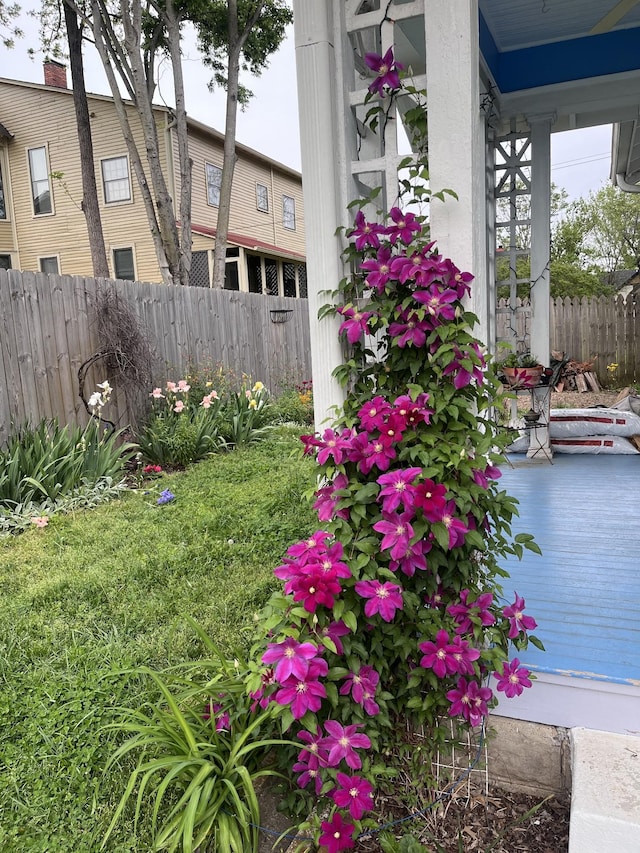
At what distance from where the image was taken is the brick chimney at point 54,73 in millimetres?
14695

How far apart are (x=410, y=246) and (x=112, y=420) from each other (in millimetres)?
4653

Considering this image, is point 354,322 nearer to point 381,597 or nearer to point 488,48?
point 381,597

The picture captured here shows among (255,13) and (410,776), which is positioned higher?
(255,13)

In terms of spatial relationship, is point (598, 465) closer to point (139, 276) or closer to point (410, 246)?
point (410, 246)

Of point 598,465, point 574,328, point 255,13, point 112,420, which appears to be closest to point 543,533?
point 598,465

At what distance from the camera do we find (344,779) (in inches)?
52.9

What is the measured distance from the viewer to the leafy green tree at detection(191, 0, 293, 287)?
983 cm

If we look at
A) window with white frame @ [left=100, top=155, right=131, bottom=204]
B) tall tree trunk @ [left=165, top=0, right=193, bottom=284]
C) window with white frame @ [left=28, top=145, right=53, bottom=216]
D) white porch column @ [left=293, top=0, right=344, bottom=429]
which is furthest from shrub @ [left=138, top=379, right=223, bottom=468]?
window with white frame @ [left=28, top=145, right=53, bottom=216]

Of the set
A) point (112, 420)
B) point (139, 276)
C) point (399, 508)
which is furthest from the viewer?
Answer: point (139, 276)

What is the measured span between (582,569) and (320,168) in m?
1.99

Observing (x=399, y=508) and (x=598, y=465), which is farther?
(x=598, y=465)

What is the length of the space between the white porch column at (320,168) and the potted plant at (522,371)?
8.89 ft

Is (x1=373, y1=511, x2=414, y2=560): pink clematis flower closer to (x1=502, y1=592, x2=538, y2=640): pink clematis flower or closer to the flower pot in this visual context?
(x1=502, y1=592, x2=538, y2=640): pink clematis flower

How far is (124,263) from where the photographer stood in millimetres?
14438
